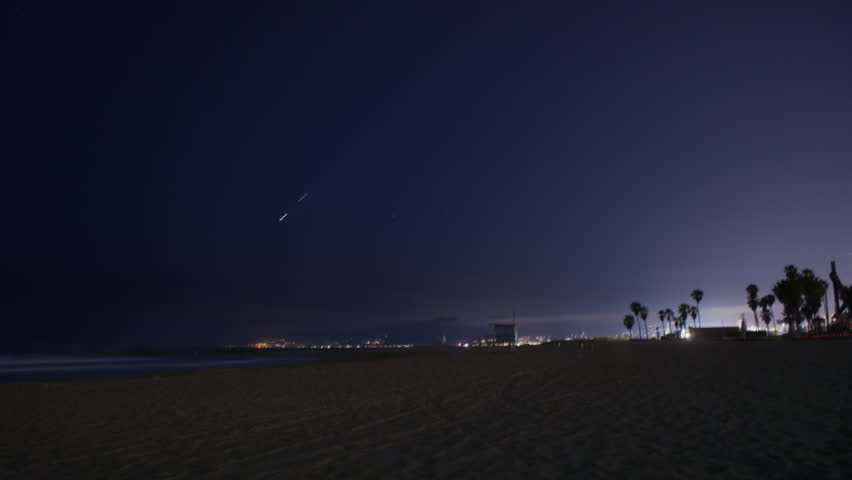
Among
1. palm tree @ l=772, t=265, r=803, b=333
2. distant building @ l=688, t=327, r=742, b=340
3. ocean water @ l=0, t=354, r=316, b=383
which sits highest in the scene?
palm tree @ l=772, t=265, r=803, b=333

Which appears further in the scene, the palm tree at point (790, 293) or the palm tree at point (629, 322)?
the palm tree at point (629, 322)

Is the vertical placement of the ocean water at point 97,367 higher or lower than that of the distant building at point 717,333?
lower

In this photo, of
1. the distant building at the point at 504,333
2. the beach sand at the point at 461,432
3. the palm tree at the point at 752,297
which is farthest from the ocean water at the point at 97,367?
the palm tree at the point at 752,297

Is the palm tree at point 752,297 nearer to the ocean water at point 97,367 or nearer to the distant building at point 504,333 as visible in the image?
the distant building at point 504,333

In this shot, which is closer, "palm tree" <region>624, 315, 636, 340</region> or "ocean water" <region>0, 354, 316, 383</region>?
"ocean water" <region>0, 354, 316, 383</region>

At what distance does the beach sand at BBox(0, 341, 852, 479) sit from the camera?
6.20 m

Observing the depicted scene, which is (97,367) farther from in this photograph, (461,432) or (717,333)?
(717,333)

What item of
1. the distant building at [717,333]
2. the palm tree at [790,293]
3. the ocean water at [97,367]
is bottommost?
the ocean water at [97,367]

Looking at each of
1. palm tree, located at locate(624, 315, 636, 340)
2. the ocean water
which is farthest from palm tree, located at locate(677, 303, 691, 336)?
the ocean water

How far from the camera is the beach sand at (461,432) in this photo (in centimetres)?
620

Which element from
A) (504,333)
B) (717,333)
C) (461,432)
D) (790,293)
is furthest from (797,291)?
(461,432)

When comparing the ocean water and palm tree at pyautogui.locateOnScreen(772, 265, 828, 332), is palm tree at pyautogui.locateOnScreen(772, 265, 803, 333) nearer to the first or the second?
palm tree at pyautogui.locateOnScreen(772, 265, 828, 332)

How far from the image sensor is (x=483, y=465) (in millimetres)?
6312

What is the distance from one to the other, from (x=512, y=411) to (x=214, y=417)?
22.0 ft
